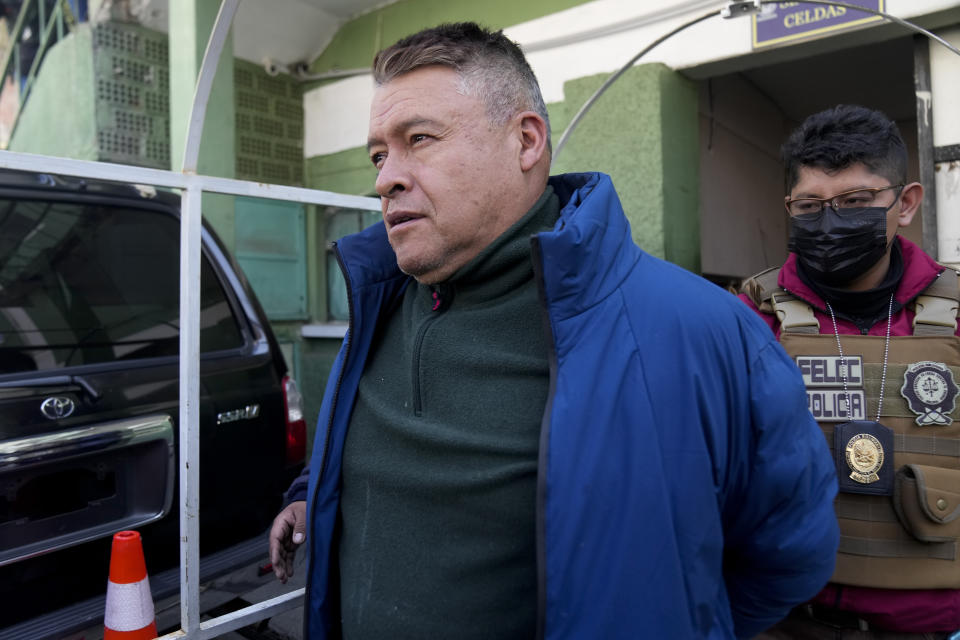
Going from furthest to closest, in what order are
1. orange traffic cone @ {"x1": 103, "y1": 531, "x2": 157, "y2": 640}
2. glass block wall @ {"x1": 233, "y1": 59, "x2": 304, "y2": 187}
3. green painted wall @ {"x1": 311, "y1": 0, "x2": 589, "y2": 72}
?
glass block wall @ {"x1": 233, "y1": 59, "x2": 304, "y2": 187}
green painted wall @ {"x1": 311, "y1": 0, "x2": 589, "y2": 72}
orange traffic cone @ {"x1": 103, "y1": 531, "x2": 157, "y2": 640}

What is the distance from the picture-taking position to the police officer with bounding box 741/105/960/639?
151cm

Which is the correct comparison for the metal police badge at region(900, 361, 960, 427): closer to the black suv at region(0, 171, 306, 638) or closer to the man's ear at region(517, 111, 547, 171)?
the man's ear at region(517, 111, 547, 171)

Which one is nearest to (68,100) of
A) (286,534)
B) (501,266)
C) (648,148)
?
(648,148)

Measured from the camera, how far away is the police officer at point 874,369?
1.51 metres

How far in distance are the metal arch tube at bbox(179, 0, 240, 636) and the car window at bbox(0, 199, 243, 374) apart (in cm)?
69

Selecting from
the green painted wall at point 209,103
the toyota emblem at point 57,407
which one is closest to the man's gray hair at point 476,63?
the toyota emblem at point 57,407

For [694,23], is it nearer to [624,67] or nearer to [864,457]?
[624,67]

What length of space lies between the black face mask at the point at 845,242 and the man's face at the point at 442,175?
2.58 feet

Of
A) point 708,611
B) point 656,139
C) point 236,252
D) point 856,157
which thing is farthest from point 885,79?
point 708,611

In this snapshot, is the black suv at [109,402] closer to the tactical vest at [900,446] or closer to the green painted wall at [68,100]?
the tactical vest at [900,446]

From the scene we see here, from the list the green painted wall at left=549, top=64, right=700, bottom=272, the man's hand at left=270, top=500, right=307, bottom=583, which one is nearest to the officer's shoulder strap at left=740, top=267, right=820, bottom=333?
the man's hand at left=270, top=500, right=307, bottom=583

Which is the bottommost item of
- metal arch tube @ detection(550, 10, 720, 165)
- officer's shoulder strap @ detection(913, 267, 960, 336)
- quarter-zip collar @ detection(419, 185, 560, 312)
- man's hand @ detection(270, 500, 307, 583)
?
man's hand @ detection(270, 500, 307, 583)

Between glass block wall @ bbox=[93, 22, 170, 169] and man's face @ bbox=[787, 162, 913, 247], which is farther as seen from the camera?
glass block wall @ bbox=[93, 22, 170, 169]

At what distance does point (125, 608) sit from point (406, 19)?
209 inches
